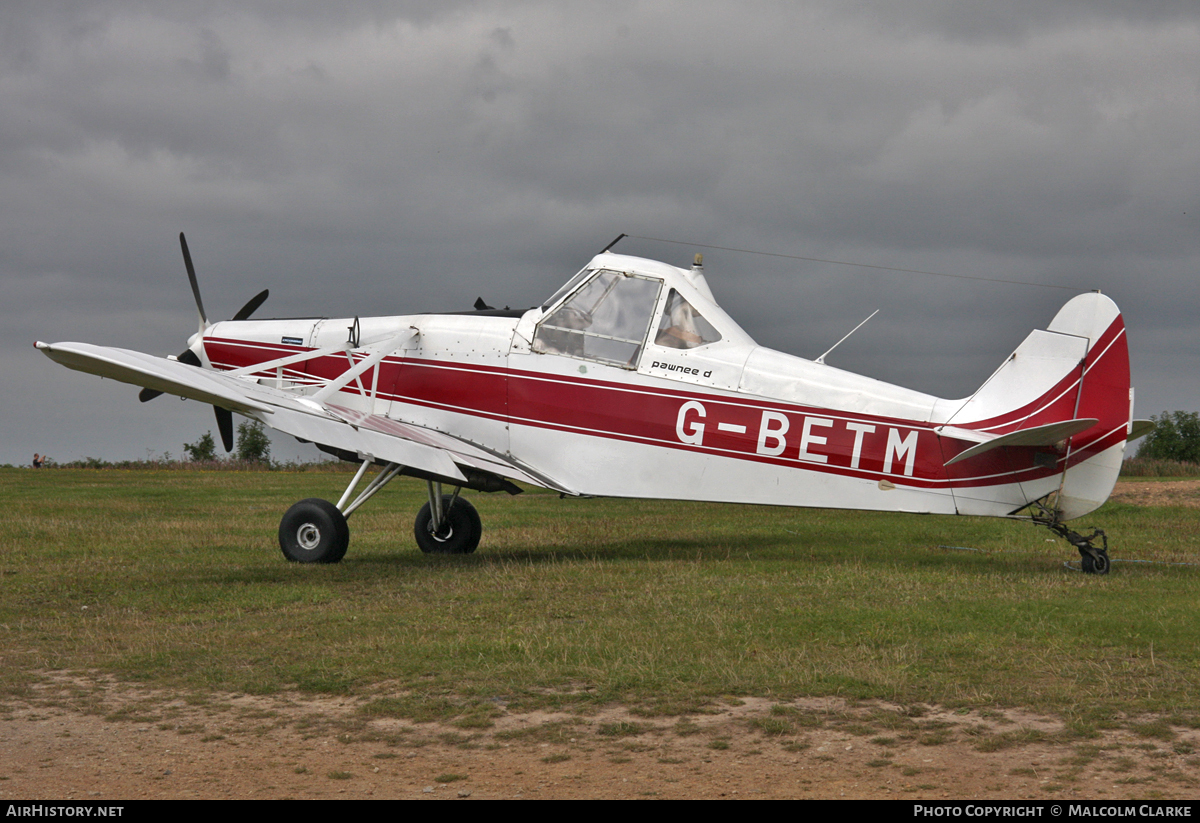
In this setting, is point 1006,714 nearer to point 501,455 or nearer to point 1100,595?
point 1100,595

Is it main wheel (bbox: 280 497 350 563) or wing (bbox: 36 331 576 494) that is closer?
wing (bbox: 36 331 576 494)

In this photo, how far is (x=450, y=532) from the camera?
13406mm

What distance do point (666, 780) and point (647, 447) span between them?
7131mm

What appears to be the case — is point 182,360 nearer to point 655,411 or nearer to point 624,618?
point 655,411

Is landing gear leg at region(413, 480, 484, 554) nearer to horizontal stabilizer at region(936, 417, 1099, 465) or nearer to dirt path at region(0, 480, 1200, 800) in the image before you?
horizontal stabilizer at region(936, 417, 1099, 465)

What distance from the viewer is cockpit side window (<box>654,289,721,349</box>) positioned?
11.8 meters

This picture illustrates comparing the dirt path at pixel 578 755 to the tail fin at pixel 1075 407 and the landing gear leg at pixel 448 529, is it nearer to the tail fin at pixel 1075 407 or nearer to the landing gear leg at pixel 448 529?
the tail fin at pixel 1075 407

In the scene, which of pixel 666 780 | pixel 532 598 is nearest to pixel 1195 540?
pixel 532 598

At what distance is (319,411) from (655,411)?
3.63m

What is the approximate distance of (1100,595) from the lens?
31.4ft

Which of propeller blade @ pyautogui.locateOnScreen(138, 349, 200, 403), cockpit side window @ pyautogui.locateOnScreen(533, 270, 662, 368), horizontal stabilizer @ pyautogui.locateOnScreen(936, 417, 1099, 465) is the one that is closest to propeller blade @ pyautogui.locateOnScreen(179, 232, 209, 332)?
propeller blade @ pyautogui.locateOnScreen(138, 349, 200, 403)

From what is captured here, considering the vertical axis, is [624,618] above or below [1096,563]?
below

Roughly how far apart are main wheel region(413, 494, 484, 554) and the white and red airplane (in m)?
0.02

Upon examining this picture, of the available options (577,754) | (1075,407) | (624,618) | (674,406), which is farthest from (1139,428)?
(577,754)
